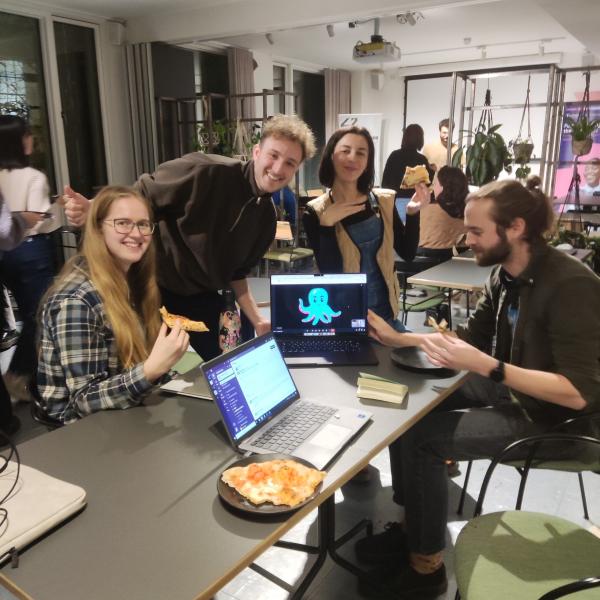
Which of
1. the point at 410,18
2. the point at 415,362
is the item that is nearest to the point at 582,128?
the point at 410,18

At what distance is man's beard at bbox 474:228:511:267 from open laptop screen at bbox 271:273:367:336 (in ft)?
1.35

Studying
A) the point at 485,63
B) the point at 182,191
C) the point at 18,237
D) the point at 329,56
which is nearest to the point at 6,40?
the point at 18,237

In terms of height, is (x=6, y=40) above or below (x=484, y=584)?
above

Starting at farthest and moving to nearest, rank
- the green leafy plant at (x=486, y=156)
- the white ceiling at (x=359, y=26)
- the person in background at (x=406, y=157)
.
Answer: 1. the person in background at (x=406, y=157)
2. the white ceiling at (x=359, y=26)
3. the green leafy plant at (x=486, y=156)

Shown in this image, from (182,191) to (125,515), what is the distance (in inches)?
50.9

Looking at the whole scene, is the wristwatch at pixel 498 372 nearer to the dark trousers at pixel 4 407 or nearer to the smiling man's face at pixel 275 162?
the smiling man's face at pixel 275 162

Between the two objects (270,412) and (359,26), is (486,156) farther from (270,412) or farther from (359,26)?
(270,412)

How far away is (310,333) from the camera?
1.96 m

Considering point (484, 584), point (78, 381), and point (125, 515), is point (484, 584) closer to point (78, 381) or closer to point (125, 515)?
point (125, 515)

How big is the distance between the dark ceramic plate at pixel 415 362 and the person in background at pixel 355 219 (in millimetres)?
359

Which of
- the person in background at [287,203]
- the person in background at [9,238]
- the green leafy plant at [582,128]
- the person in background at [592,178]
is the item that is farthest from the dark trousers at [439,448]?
the person in background at [592,178]

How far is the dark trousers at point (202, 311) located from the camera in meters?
2.21

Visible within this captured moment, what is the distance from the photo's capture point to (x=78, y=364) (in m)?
1.43

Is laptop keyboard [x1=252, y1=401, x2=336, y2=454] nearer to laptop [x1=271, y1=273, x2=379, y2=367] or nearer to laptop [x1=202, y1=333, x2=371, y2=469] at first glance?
laptop [x1=202, y1=333, x2=371, y2=469]
